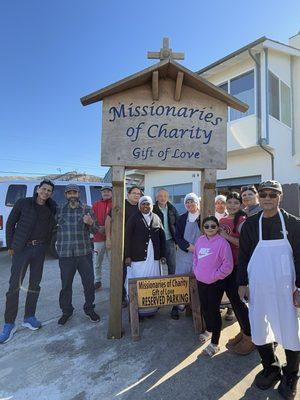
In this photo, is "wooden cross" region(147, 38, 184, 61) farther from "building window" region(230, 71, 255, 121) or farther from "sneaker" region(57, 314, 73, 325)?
"building window" region(230, 71, 255, 121)

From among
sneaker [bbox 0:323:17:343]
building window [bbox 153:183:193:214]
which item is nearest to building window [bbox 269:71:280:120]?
building window [bbox 153:183:193:214]

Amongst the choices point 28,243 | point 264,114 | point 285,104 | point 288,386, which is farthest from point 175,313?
point 285,104

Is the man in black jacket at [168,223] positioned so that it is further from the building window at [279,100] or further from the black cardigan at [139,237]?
the building window at [279,100]

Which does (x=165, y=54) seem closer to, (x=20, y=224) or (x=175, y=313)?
(x=20, y=224)

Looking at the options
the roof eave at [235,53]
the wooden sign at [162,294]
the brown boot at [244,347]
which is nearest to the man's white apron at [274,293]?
the brown boot at [244,347]

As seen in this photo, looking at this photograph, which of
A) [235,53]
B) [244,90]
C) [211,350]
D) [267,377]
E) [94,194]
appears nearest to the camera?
[267,377]

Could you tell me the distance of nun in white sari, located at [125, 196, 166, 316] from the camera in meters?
3.96

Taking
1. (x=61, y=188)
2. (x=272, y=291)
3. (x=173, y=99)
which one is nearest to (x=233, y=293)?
(x=272, y=291)

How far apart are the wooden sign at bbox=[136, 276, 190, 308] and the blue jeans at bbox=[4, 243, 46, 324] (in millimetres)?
1434

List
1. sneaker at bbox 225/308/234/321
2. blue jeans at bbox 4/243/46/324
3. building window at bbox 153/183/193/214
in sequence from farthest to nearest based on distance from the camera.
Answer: building window at bbox 153/183/193/214
sneaker at bbox 225/308/234/321
blue jeans at bbox 4/243/46/324

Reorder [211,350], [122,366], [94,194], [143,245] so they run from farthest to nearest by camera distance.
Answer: [94,194] < [143,245] < [211,350] < [122,366]

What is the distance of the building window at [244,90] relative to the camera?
32.8ft

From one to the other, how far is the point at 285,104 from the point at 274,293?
9806 millimetres

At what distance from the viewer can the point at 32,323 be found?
12.8 ft
